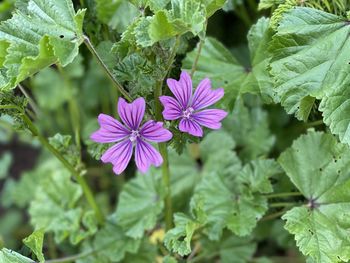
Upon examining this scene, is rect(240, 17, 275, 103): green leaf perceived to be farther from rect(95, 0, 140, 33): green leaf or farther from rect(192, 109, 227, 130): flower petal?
rect(95, 0, 140, 33): green leaf

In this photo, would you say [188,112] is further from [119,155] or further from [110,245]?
[110,245]

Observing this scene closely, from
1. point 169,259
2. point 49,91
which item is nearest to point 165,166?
point 169,259

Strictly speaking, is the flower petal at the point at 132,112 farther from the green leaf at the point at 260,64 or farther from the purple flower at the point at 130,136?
the green leaf at the point at 260,64

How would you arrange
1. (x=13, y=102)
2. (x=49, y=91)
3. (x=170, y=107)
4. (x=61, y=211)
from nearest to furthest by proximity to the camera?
(x=170, y=107), (x=13, y=102), (x=61, y=211), (x=49, y=91)

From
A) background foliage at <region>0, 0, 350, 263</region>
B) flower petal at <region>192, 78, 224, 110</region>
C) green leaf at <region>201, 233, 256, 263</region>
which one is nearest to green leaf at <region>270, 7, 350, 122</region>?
background foliage at <region>0, 0, 350, 263</region>

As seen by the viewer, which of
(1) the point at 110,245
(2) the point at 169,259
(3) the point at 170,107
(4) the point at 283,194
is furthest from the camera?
(1) the point at 110,245

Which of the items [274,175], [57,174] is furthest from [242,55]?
[57,174]

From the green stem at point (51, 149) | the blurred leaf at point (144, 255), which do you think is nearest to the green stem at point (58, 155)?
the green stem at point (51, 149)
